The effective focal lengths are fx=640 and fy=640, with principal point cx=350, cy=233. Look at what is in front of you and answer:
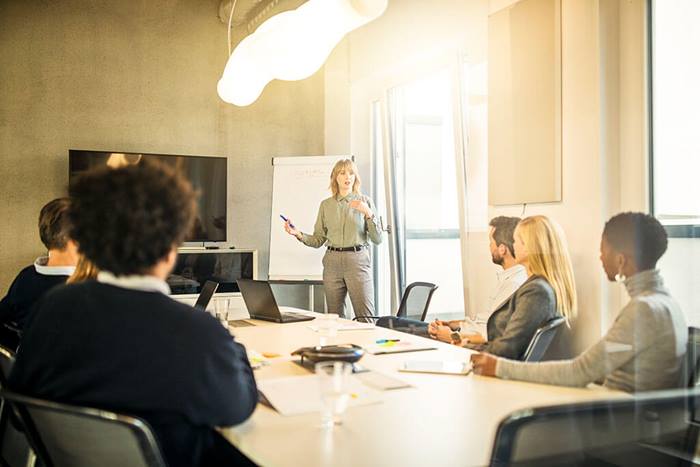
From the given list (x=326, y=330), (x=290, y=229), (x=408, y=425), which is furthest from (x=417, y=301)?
(x=408, y=425)

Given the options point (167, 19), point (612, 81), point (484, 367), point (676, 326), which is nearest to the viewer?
point (676, 326)

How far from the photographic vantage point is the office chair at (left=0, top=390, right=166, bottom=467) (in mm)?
1015

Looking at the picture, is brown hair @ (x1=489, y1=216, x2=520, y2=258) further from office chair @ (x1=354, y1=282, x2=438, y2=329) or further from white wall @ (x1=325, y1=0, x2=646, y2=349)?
office chair @ (x1=354, y1=282, x2=438, y2=329)

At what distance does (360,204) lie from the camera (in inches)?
177

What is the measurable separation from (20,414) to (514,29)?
8.77 ft

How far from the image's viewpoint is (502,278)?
271 centimetres

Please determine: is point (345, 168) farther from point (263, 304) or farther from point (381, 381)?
point (381, 381)

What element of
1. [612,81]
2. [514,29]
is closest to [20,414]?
[612,81]

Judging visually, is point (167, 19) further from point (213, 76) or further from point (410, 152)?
point (410, 152)

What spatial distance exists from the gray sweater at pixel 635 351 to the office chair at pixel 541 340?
1.01ft

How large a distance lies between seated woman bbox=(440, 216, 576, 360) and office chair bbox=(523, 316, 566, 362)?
20 millimetres

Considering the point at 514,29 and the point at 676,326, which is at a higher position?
the point at 514,29

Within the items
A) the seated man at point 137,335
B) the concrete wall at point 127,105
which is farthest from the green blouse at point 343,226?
the seated man at point 137,335

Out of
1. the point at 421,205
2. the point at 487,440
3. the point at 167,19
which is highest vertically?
the point at 167,19
